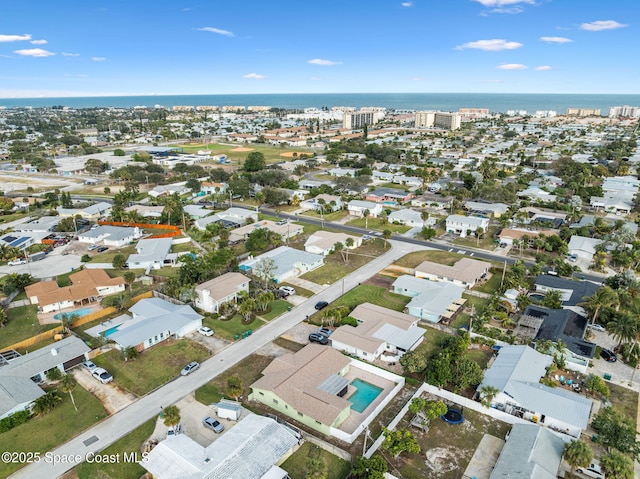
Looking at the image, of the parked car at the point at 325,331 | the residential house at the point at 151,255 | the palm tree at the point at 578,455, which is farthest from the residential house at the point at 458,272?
the residential house at the point at 151,255

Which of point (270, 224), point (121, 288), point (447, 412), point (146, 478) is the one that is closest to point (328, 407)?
point (447, 412)

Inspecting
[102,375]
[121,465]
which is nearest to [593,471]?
[121,465]

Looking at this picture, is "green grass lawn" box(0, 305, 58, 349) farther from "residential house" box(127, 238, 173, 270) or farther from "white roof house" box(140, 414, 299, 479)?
"white roof house" box(140, 414, 299, 479)

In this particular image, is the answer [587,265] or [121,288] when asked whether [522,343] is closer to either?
[587,265]

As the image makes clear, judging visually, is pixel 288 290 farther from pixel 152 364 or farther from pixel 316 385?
pixel 316 385

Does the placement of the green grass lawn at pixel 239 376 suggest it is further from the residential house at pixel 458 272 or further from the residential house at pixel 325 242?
the residential house at pixel 325 242

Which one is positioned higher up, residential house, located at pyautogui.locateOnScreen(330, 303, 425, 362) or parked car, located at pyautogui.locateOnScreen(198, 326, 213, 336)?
residential house, located at pyautogui.locateOnScreen(330, 303, 425, 362)

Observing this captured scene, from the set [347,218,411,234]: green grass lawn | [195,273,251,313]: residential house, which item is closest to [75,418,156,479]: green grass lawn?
[195,273,251,313]: residential house
